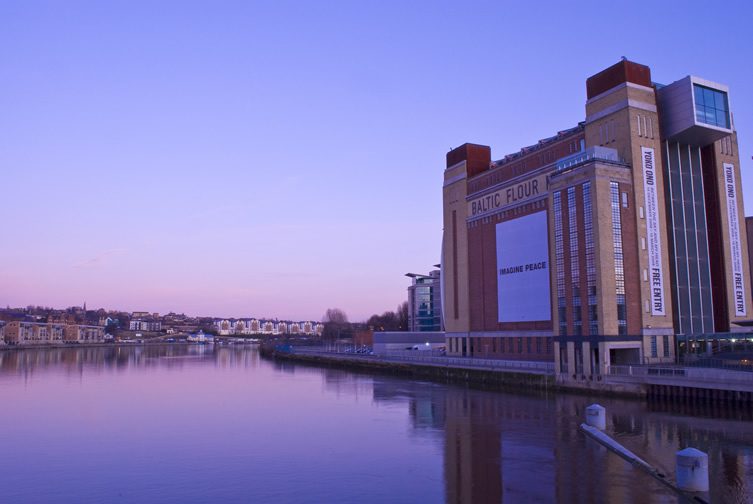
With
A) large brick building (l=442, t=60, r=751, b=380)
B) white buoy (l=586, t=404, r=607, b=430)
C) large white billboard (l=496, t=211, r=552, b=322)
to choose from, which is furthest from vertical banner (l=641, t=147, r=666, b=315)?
white buoy (l=586, t=404, r=607, b=430)

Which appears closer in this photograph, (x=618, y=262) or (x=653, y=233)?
(x=618, y=262)

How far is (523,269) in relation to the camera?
8000 cm

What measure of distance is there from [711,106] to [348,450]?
53838mm

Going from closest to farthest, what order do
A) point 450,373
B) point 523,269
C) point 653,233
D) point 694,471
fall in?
point 694,471
point 653,233
point 450,373
point 523,269

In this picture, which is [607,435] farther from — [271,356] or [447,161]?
[271,356]

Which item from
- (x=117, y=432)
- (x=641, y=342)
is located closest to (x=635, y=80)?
(x=641, y=342)

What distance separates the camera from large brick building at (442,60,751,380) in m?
60.8

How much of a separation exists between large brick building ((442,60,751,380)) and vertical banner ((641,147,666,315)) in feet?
0.35

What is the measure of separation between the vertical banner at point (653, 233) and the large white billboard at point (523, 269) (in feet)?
48.6

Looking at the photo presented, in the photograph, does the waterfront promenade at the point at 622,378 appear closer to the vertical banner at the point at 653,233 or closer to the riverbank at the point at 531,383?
the riverbank at the point at 531,383

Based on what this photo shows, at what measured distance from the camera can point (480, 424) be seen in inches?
1564

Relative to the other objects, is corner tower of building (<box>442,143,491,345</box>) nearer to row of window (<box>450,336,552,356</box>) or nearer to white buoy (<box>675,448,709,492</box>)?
row of window (<box>450,336,552,356</box>)

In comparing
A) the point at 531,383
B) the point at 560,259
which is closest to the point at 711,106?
the point at 560,259

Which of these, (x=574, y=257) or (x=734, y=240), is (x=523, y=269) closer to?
(x=574, y=257)
